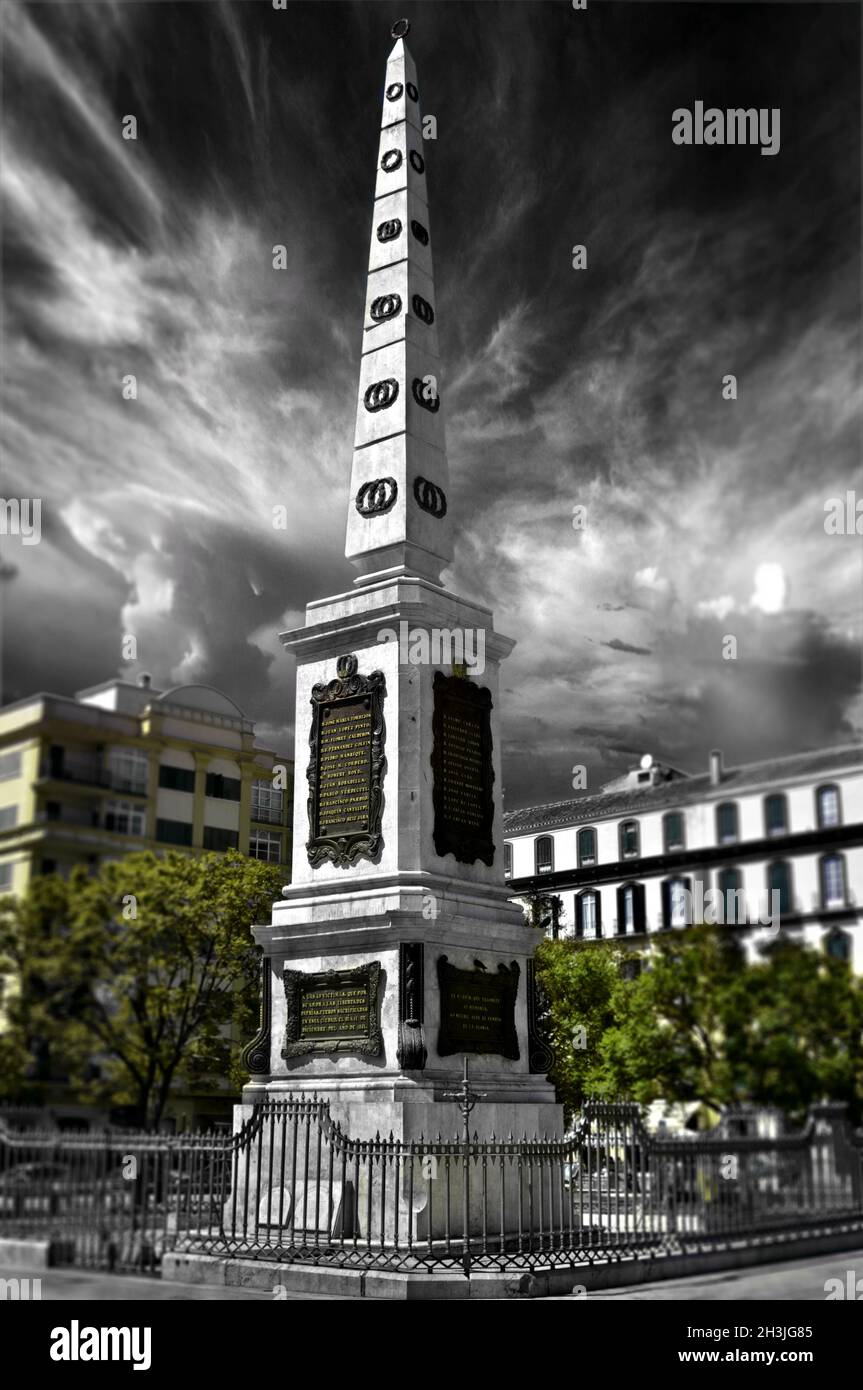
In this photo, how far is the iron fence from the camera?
10789 millimetres

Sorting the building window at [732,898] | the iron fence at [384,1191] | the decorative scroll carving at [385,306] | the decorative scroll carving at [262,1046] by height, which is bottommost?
the iron fence at [384,1191]

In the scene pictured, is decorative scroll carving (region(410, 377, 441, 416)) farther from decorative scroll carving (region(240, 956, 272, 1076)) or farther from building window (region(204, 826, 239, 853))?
decorative scroll carving (region(240, 956, 272, 1076))

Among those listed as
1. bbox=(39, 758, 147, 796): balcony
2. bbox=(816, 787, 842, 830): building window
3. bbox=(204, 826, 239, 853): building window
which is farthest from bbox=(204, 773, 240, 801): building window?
bbox=(816, 787, 842, 830): building window

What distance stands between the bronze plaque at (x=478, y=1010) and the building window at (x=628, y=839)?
1633 millimetres

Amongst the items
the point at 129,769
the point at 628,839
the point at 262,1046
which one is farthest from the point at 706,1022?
the point at 129,769

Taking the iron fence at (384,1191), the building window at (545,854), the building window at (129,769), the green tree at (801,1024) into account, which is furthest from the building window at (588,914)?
the building window at (129,769)

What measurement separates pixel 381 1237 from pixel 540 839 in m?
5.23

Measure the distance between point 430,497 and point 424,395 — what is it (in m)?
1.25

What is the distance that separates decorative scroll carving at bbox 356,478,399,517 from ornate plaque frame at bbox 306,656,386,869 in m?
1.88

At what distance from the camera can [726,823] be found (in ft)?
37.7

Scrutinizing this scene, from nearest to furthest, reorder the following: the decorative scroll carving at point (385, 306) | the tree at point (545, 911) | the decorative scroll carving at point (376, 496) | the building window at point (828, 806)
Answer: the building window at point (828, 806), the tree at point (545, 911), the decorative scroll carving at point (376, 496), the decorative scroll carving at point (385, 306)

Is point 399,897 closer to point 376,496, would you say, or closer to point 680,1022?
point 680,1022

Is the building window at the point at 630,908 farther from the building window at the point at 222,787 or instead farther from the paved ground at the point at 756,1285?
the building window at the point at 222,787

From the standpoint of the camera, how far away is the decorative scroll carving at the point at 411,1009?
12.0 m
